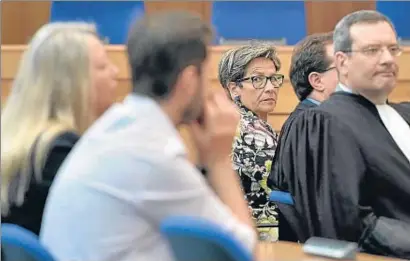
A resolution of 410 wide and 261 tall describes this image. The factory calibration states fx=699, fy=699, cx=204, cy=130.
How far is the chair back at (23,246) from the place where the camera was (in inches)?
50.1

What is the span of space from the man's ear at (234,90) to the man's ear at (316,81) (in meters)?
0.32

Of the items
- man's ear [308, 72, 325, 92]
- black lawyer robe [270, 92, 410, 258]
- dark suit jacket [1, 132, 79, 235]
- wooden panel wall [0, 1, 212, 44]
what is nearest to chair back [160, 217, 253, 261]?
dark suit jacket [1, 132, 79, 235]

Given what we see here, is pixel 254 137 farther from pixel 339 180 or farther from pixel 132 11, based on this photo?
pixel 132 11

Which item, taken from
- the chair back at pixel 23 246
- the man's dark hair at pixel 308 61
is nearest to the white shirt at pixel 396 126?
the man's dark hair at pixel 308 61

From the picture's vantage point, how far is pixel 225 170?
4.96 feet

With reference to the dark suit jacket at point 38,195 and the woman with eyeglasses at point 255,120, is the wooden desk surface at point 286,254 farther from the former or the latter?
the woman with eyeglasses at point 255,120

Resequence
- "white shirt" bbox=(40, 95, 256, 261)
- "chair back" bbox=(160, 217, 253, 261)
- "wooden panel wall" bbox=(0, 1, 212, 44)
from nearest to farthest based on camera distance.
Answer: "chair back" bbox=(160, 217, 253, 261), "white shirt" bbox=(40, 95, 256, 261), "wooden panel wall" bbox=(0, 1, 212, 44)

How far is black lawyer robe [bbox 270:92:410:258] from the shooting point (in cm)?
213

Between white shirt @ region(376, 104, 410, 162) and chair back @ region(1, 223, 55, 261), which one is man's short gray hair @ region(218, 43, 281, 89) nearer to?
white shirt @ region(376, 104, 410, 162)

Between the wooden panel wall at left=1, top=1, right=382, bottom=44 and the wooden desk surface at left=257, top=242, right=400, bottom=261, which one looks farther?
the wooden panel wall at left=1, top=1, right=382, bottom=44

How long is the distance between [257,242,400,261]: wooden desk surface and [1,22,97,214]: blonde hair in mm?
570

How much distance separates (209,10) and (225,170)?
145 inches

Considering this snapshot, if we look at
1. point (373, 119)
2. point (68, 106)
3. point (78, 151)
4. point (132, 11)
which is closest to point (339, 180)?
point (373, 119)

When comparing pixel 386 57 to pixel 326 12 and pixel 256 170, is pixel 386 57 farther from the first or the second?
pixel 326 12
